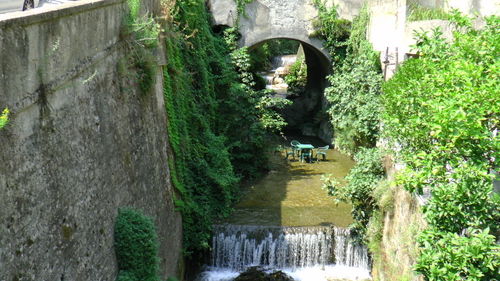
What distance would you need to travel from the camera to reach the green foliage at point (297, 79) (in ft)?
73.6

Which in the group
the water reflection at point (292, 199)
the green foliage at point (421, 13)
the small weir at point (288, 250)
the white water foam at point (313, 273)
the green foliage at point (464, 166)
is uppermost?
the green foliage at point (421, 13)

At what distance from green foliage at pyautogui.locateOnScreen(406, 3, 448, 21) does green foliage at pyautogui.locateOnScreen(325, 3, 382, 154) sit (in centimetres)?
161

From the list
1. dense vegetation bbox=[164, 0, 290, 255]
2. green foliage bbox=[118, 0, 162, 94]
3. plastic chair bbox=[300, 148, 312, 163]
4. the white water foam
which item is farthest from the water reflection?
green foliage bbox=[118, 0, 162, 94]

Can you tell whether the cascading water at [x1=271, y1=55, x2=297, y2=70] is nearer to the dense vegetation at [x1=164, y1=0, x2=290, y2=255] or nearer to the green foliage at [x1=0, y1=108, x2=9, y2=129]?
the dense vegetation at [x1=164, y1=0, x2=290, y2=255]

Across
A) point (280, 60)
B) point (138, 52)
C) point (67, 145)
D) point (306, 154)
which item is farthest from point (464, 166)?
point (280, 60)

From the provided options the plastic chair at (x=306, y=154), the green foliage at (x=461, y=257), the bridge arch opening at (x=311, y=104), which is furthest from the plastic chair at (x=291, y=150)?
the green foliage at (x=461, y=257)

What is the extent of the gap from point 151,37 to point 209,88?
193 inches

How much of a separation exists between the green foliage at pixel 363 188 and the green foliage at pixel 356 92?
364cm

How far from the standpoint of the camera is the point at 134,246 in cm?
705

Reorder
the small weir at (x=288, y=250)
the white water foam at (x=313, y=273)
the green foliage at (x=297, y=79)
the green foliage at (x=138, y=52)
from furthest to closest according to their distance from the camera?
1. the green foliage at (x=297, y=79)
2. the small weir at (x=288, y=250)
3. the white water foam at (x=313, y=273)
4. the green foliage at (x=138, y=52)

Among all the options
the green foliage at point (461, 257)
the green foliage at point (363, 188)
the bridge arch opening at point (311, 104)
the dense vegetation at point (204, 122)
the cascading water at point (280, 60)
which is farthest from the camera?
the cascading water at point (280, 60)

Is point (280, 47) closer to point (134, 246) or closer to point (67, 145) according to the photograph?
point (134, 246)

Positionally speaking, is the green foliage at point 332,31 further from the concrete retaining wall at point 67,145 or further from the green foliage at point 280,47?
the green foliage at point 280,47

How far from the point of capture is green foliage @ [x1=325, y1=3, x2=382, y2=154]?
14.4 meters
